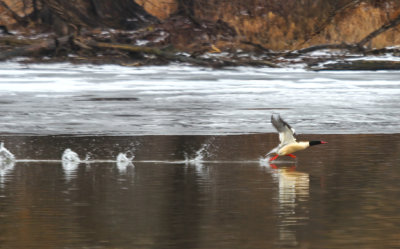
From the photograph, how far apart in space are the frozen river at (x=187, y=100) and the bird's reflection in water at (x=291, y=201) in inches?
140

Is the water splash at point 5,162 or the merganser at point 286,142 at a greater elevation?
the merganser at point 286,142

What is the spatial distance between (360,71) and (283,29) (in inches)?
130

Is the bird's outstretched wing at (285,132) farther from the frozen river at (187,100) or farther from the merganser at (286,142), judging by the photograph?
the frozen river at (187,100)

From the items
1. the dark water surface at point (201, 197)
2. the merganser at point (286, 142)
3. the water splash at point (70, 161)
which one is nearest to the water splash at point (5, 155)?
the dark water surface at point (201, 197)

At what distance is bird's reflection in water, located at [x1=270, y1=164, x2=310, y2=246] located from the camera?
5891 mm

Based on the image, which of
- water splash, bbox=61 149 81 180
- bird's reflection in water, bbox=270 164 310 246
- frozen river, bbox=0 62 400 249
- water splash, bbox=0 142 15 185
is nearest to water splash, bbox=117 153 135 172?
frozen river, bbox=0 62 400 249

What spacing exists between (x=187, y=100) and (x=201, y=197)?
944 cm

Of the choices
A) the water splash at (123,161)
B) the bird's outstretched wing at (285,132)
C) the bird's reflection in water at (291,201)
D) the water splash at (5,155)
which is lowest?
the bird's reflection in water at (291,201)

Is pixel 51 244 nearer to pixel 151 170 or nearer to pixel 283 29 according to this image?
pixel 151 170

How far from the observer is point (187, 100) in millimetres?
16656

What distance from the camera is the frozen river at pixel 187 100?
12.9 metres

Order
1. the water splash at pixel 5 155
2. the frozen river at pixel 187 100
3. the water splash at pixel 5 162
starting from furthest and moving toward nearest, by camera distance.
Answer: the frozen river at pixel 187 100 < the water splash at pixel 5 155 < the water splash at pixel 5 162

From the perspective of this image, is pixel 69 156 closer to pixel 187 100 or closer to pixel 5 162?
pixel 5 162

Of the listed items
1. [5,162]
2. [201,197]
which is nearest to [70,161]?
[5,162]
